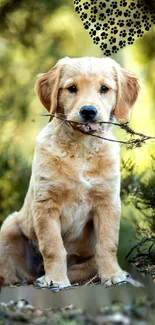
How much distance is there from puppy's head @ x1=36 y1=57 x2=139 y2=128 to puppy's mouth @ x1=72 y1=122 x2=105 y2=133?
0.05 m

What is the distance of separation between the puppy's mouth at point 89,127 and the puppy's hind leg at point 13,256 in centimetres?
87

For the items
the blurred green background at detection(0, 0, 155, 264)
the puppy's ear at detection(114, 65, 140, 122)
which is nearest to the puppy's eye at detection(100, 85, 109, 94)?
the puppy's ear at detection(114, 65, 140, 122)

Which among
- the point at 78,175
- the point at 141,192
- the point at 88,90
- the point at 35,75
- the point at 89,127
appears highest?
the point at 35,75

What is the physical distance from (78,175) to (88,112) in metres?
0.42

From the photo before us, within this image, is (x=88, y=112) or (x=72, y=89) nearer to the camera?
(x=88, y=112)

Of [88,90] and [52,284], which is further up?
[88,90]

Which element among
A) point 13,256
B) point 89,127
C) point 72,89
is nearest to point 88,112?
point 89,127

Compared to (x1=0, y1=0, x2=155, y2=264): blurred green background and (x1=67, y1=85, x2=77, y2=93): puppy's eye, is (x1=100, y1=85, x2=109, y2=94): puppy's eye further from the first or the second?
(x1=0, y1=0, x2=155, y2=264): blurred green background

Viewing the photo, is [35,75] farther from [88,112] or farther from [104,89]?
[88,112]

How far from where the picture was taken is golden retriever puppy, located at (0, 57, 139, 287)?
420 cm

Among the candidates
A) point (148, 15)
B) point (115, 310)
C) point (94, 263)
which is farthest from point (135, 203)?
point (115, 310)

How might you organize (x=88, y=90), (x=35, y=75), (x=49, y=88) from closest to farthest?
(x=88, y=90) → (x=49, y=88) → (x=35, y=75)

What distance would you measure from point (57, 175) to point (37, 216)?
26 cm

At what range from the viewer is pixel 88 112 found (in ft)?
13.2
